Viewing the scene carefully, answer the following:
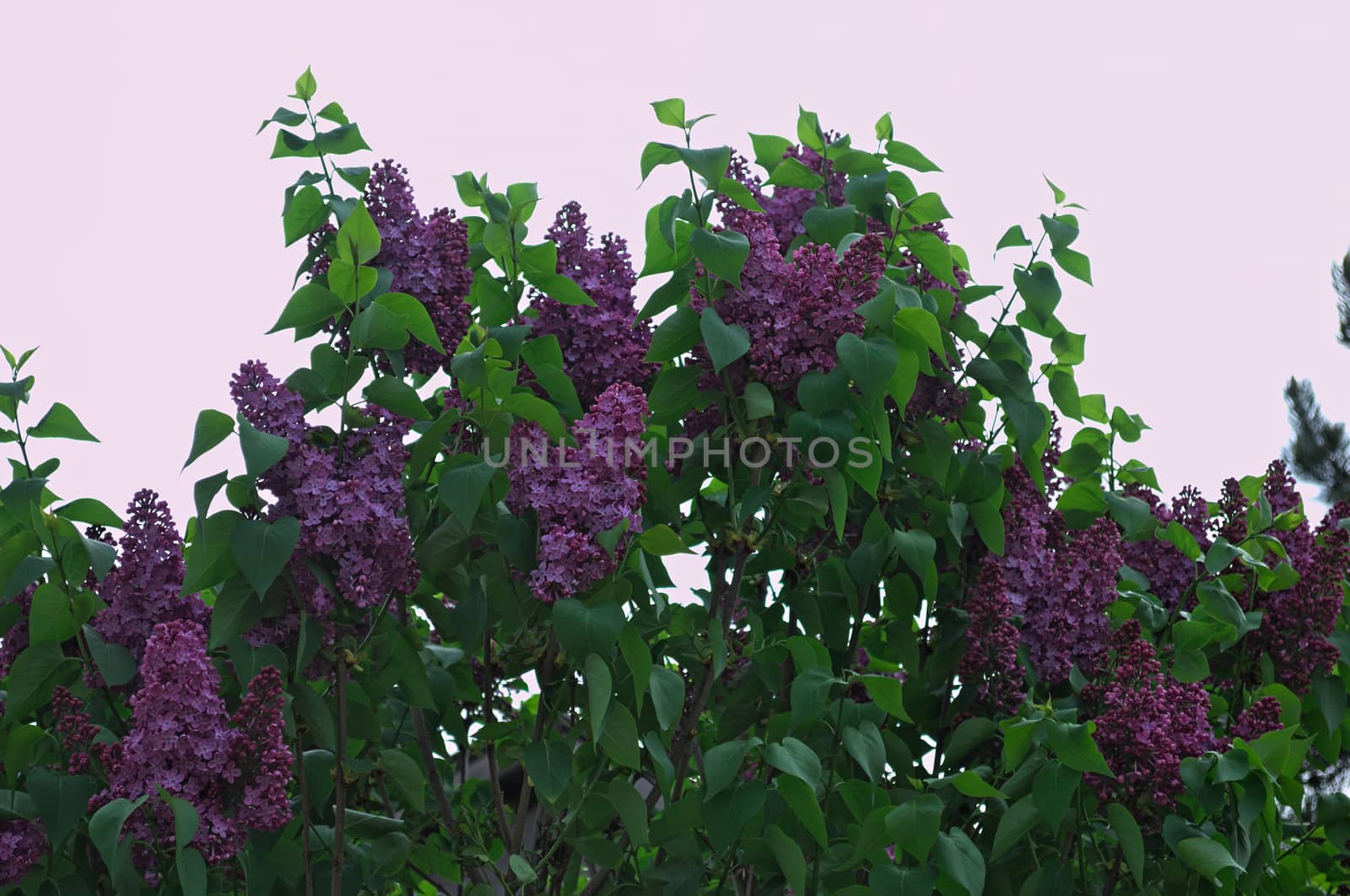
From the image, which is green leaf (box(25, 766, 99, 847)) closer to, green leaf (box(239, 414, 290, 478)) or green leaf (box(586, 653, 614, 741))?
green leaf (box(239, 414, 290, 478))

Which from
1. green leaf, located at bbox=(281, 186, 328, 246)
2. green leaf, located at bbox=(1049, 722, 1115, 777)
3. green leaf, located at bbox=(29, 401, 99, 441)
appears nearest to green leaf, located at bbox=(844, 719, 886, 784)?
green leaf, located at bbox=(1049, 722, 1115, 777)

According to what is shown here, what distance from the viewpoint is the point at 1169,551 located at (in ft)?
11.2

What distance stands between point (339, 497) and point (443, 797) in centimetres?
74

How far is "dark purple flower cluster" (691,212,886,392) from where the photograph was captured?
2576mm

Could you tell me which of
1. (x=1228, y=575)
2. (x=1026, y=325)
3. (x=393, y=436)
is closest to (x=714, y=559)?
(x=393, y=436)

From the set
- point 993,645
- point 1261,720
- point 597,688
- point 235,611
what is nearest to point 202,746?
point 235,611

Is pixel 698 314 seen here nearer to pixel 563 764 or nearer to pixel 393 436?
pixel 393 436

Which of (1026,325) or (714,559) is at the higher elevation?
(1026,325)

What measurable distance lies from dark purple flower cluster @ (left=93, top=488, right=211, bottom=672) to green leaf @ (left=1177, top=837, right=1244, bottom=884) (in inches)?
72.3

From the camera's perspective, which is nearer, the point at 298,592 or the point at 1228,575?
the point at 298,592

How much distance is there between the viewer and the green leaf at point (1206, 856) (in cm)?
259

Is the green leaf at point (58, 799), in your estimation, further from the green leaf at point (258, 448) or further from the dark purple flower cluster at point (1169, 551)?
the dark purple flower cluster at point (1169, 551)

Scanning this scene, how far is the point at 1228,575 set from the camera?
338cm

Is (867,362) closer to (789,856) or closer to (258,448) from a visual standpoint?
(789,856)
